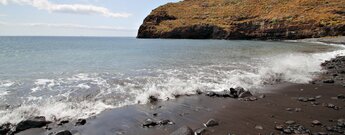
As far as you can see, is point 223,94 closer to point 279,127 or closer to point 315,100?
point 315,100

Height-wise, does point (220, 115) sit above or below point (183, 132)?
below

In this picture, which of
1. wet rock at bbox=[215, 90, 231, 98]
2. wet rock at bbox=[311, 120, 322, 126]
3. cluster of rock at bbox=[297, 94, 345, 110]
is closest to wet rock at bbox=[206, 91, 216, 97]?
wet rock at bbox=[215, 90, 231, 98]

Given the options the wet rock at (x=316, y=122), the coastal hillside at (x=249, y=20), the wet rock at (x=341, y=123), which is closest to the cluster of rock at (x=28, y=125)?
the wet rock at (x=316, y=122)

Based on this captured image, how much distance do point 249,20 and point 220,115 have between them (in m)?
98.8

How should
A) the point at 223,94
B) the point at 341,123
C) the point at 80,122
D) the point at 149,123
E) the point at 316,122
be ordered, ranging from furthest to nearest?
1. the point at 223,94
2. the point at 80,122
3. the point at 149,123
4. the point at 316,122
5. the point at 341,123

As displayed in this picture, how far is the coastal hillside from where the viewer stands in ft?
285

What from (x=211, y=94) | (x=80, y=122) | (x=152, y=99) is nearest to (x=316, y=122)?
(x=211, y=94)

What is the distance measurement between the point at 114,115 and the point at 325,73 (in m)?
16.1

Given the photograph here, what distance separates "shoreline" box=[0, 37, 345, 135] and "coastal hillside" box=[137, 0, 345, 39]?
261ft

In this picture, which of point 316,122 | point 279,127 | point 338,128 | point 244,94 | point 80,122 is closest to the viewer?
point 338,128

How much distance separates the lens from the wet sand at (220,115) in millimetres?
9016

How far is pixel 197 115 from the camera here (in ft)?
34.4

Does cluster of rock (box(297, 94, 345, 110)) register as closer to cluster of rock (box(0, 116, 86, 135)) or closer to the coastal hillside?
cluster of rock (box(0, 116, 86, 135))

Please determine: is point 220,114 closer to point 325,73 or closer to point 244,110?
point 244,110
